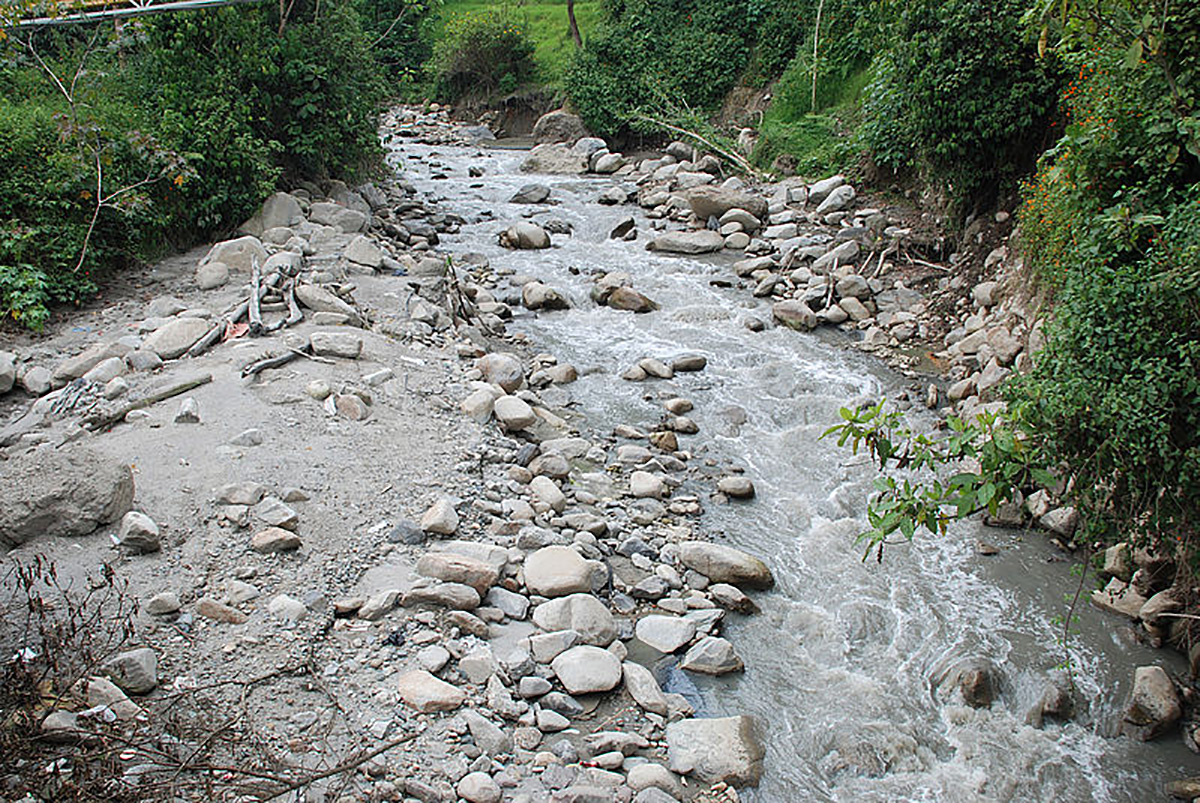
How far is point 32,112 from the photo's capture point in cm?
1030

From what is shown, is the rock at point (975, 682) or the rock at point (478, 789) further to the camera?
the rock at point (975, 682)

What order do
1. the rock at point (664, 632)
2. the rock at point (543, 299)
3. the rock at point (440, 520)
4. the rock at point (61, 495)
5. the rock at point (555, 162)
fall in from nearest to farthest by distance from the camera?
the rock at point (61, 495)
the rock at point (664, 632)
the rock at point (440, 520)
the rock at point (543, 299)
the rock at point (555, 162)

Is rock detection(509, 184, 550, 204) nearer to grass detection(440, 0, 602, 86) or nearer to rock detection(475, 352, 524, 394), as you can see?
rock detection(475, 352, 524, 394)

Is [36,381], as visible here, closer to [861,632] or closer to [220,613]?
[220,613]

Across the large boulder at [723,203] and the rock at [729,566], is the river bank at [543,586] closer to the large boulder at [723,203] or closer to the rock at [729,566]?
the rock at [729,566]

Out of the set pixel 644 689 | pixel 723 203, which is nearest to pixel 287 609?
pixel 644 689

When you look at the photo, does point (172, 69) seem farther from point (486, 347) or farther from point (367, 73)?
point (486, 347)

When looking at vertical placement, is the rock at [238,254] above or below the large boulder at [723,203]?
below

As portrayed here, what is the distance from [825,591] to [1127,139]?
3.94 meters

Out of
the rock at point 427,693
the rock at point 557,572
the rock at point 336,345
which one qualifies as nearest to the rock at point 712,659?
the rock at point 557,572

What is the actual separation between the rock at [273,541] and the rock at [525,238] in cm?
976

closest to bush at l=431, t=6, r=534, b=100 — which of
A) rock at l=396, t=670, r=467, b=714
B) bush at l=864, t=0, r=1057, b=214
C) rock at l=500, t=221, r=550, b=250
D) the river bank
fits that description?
rock at l=500, t=221, r=550, b=250

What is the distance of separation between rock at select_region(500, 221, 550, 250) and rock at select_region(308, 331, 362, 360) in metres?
6.60

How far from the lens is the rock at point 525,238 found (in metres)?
14.5
